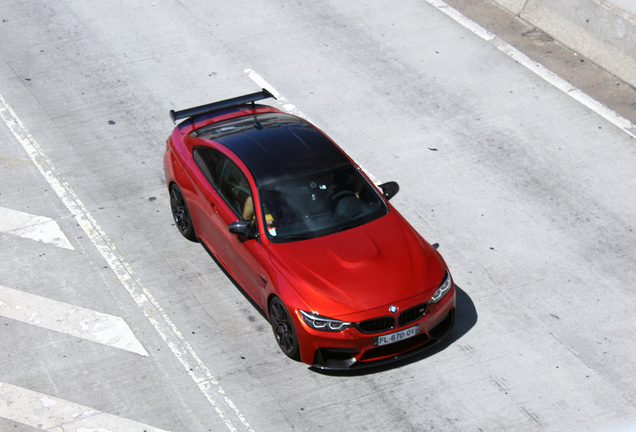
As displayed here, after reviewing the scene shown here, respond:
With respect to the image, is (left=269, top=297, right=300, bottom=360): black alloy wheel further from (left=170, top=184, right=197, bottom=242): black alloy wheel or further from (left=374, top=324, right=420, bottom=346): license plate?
(left=170, top=184, right=197, bottom=242): black alloy wheel

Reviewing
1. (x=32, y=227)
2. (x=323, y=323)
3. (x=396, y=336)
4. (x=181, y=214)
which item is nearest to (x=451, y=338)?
(x=396, y=336)

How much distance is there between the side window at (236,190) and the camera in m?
7.64

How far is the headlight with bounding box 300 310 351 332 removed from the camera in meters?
6.72

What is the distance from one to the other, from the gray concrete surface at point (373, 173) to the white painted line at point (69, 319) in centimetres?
10

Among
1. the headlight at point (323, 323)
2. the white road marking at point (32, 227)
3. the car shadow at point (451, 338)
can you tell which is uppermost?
the headlight at point (323, 323)

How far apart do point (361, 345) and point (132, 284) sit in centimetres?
282

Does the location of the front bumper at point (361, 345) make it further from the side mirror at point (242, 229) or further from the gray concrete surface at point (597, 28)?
the gray concrete surface at point (597, 28)

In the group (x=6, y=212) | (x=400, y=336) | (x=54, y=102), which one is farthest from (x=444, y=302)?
(x=54, y=102)

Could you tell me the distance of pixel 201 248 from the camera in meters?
8.82

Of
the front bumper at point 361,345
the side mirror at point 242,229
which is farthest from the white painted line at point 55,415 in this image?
the side mirror at point 242,229

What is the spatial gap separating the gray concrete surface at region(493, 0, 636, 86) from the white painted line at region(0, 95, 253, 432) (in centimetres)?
833

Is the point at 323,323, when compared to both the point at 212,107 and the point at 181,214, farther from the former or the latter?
the point at 212,107

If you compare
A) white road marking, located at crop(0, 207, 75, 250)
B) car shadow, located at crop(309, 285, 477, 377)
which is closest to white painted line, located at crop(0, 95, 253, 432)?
white road marking, located at crop(0, 207, 75, 250)

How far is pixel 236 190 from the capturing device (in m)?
7.82
